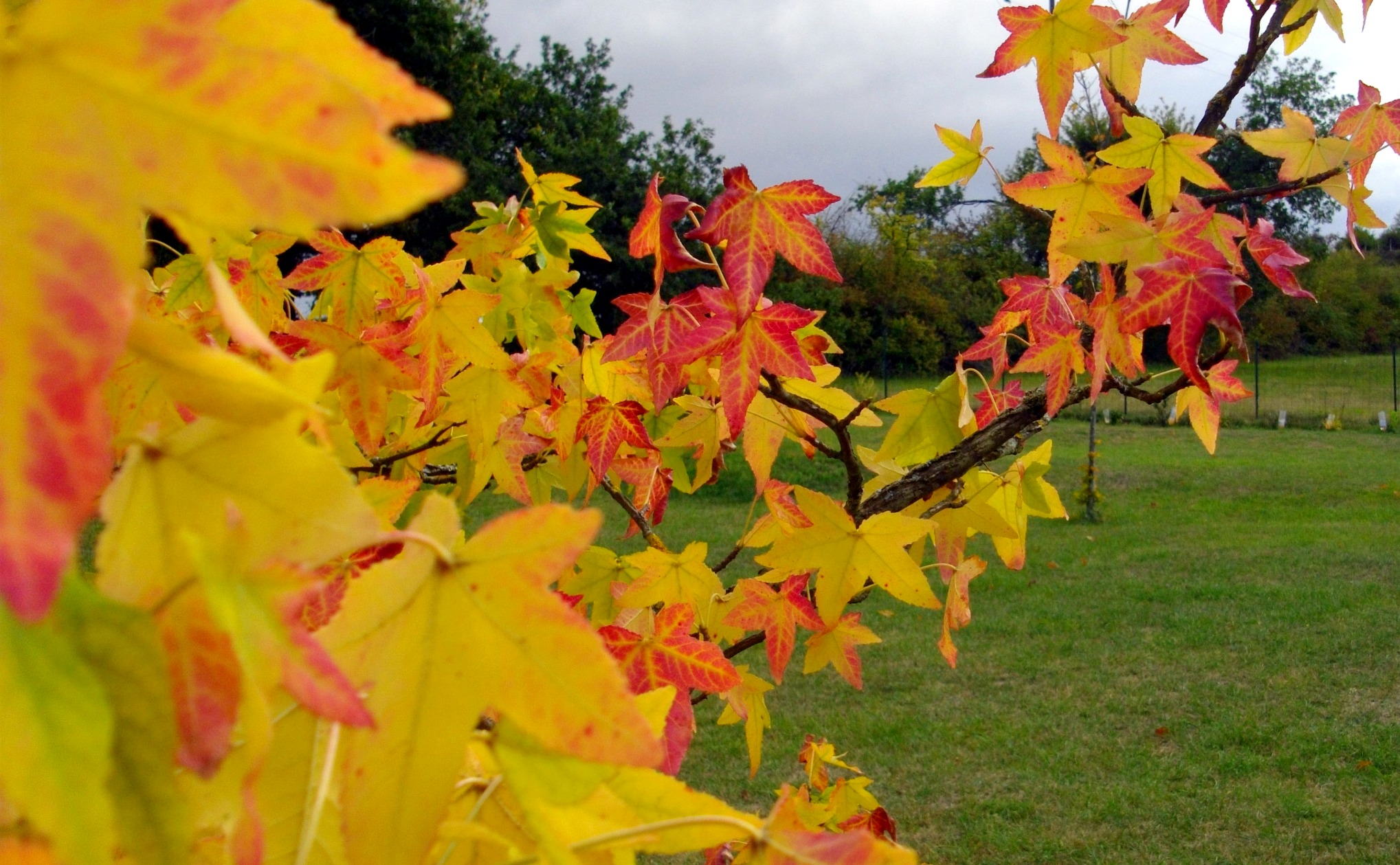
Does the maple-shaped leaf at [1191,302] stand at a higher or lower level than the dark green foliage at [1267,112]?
lower

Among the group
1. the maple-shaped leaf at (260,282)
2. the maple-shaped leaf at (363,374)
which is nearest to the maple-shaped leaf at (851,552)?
the maple-shaped leaf at (363,374)

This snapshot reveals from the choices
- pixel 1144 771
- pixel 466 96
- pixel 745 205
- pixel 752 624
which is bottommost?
pixel 1144 771

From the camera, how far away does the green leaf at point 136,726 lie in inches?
8.2

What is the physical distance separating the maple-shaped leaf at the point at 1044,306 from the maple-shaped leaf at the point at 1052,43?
18cm

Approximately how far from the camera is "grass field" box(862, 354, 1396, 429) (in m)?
11.4

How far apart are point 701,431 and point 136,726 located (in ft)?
3.16

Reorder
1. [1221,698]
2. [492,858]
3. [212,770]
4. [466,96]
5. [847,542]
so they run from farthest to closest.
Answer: [466,96], [1221,698], [847,542], [492,858], [212,770]

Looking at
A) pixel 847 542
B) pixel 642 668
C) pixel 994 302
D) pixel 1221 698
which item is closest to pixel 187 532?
pixel 642 668

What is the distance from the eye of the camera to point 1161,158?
108cm

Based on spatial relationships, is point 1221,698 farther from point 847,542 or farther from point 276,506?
point 276,506

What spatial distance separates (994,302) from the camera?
52.7ft

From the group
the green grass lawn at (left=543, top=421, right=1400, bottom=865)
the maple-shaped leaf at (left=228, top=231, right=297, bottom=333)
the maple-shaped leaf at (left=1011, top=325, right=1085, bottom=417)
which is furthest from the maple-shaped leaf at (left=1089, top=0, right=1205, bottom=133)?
the green grass lawn at (left=543, top=421, right=1400, bottom=865)

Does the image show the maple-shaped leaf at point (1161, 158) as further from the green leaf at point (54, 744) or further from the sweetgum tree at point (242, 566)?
the green leaf at point (54, 744)

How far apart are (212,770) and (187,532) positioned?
5cm
